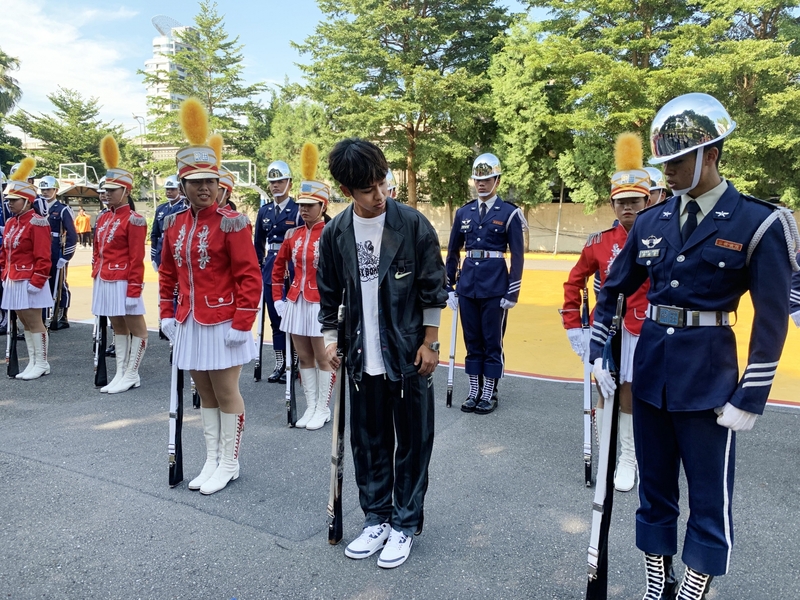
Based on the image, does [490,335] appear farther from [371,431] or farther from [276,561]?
[276,561]

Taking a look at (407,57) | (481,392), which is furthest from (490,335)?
(407,57)

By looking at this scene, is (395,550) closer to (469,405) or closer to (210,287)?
(210,287)

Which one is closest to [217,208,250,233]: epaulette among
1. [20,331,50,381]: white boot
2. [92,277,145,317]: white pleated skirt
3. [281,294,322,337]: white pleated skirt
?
[281,294,322,337]: white pleated skirt

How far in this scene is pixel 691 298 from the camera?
94.1 inches

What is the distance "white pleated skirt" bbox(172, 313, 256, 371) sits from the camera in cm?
383

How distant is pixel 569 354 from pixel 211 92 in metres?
34.5

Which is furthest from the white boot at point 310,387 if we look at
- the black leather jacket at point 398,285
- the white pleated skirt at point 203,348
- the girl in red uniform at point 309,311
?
the black leather jacket at point 398,285

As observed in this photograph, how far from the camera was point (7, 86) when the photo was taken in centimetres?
3769

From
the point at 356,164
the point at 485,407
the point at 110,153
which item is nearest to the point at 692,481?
the point at 356,164

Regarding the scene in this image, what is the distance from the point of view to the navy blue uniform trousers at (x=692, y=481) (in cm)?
238

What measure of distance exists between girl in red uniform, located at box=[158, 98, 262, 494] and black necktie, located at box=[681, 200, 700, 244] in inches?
102

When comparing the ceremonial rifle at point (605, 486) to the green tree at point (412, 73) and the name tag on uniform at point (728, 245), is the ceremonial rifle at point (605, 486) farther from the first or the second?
the green tree at point (412, 73)

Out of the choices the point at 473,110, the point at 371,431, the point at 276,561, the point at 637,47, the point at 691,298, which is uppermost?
the point at 637,47

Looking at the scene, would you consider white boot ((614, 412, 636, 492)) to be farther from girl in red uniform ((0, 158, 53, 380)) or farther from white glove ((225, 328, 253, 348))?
girl in red uniform ((0, 158, 53, 380))
